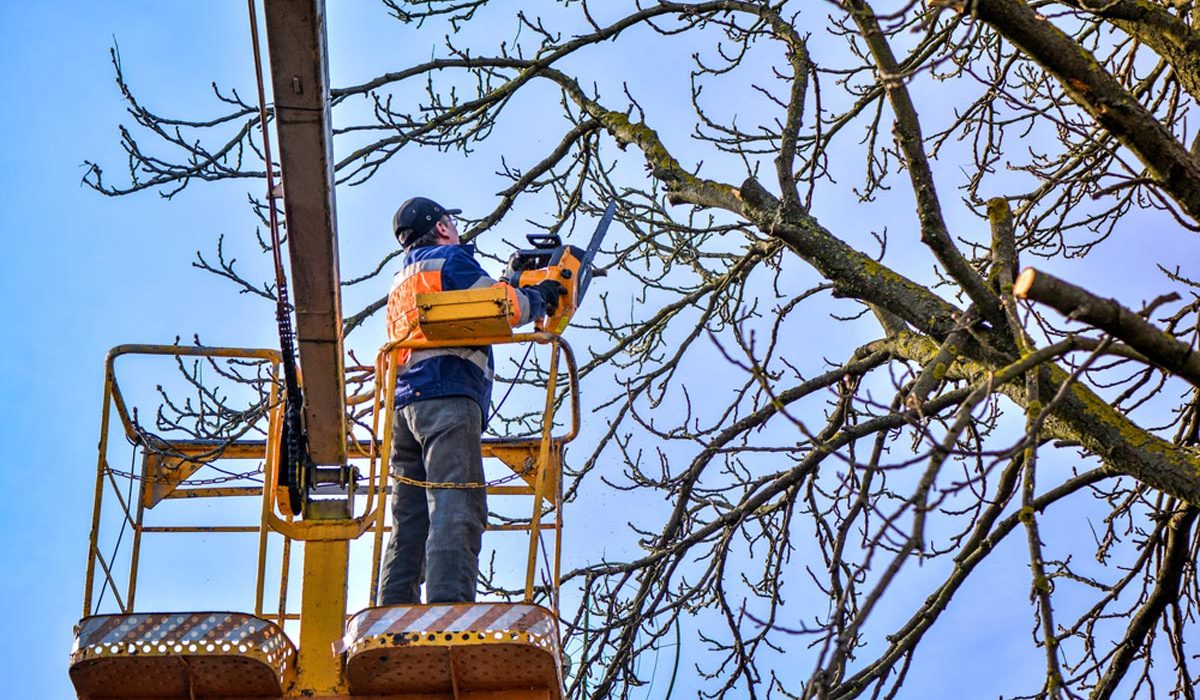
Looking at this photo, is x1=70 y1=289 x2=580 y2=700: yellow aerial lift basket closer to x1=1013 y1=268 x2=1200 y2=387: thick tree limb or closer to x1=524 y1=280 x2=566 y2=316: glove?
x1=524 y1=280 x2=566 y2=316: glove

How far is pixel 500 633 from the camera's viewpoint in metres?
6.39

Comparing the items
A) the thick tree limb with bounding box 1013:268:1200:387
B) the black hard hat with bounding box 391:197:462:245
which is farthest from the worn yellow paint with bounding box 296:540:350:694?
the thick tree limb with bounding box 1013:268:1200:387

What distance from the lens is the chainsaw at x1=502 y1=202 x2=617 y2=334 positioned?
7734 millimetres

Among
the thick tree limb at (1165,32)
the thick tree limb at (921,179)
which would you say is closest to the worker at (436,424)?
the thick tree limb at (921,179)

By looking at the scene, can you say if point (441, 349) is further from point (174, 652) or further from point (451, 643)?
point (174, 652)

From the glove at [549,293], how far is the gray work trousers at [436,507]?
0.59m

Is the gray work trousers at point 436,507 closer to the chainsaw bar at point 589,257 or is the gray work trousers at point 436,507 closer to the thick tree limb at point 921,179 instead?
the chainsaw bar at point 589,257

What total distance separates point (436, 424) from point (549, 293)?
→ 83 cm

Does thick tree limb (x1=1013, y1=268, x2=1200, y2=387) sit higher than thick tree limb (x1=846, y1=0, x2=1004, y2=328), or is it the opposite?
thick tree limb (x1=846, y1=0, x2=1004, y2=328)

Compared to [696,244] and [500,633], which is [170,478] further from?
[696,244]

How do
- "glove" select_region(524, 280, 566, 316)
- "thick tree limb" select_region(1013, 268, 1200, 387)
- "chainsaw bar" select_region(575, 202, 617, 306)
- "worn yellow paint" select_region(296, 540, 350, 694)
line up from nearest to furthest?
1. "thick tree limb" select_region(1013, 268, 1200, 387)
2. "worn yellow paint" select_region(296, 540, 350, 694)
3. "glove" select_region(524, 280, 566, 316)
4. "chainsaw bar" select_region(575, 202, 617, 306)

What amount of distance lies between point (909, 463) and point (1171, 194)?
2.09 metres

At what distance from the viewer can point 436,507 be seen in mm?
6992

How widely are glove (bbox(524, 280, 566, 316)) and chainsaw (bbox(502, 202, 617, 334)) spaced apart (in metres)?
0.03
